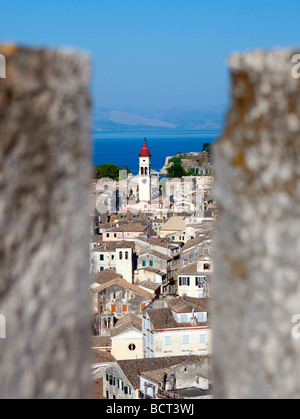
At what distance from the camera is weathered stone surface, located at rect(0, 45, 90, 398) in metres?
2.14

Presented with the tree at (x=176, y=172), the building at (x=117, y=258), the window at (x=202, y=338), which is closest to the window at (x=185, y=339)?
the window at (x=202, y=338)

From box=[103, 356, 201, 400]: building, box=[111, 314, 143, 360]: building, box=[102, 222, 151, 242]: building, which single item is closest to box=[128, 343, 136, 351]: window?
box=[111, 314, 143, 360]: building

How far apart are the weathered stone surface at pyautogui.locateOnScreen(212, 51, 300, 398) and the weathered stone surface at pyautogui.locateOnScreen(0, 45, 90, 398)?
0.53 m

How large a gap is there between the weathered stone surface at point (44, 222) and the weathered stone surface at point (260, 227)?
1.74 ft

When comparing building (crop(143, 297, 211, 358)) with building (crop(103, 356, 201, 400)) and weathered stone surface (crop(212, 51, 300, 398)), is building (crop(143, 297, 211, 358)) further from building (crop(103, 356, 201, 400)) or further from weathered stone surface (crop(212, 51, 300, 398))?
weathered stone surface (crop(212, 51, 300, 398))

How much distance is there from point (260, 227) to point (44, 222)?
2.52 ft

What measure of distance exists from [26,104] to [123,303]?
31609 mm

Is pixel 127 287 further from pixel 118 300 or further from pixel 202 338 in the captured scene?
pixel 202 338

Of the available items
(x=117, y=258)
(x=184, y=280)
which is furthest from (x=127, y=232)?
(x=184, y=280)

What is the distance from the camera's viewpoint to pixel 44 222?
230cm

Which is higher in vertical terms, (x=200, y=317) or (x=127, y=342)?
(x=200, y=317)

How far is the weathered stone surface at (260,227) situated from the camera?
7.70ft
